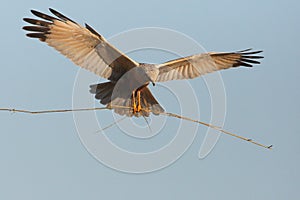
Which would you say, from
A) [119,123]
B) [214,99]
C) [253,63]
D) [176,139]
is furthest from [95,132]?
[253,63]

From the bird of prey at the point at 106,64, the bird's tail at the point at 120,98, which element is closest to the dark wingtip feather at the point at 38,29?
the bird of prey at the point at 106,64

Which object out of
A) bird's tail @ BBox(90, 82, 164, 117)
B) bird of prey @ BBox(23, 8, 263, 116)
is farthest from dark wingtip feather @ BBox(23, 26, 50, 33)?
bird's tail @ BBox(90, 82, 164, 117)

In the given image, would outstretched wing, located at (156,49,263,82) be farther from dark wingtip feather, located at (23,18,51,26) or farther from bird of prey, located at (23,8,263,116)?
dark wingtip feather, located at (23,18,51,26)

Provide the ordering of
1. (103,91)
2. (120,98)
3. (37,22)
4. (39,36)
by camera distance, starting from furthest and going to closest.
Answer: (103,91) < (120,98) < (37,22) < (39,36)

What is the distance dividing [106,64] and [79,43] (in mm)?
405

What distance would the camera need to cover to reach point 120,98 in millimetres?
5656

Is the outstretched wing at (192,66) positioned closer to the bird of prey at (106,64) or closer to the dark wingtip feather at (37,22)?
the bird of prey at (106,64)

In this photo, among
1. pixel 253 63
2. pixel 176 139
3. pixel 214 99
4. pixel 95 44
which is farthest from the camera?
pixel 253 63

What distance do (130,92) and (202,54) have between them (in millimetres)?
1172

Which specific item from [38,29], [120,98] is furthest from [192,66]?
[38,29]

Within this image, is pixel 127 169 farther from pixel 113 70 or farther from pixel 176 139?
pixel 113 70

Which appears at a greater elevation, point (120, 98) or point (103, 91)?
point (103, 91)

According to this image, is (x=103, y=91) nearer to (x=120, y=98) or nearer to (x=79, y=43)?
(x=120, y=98)

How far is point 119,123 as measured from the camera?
5.00 meters
